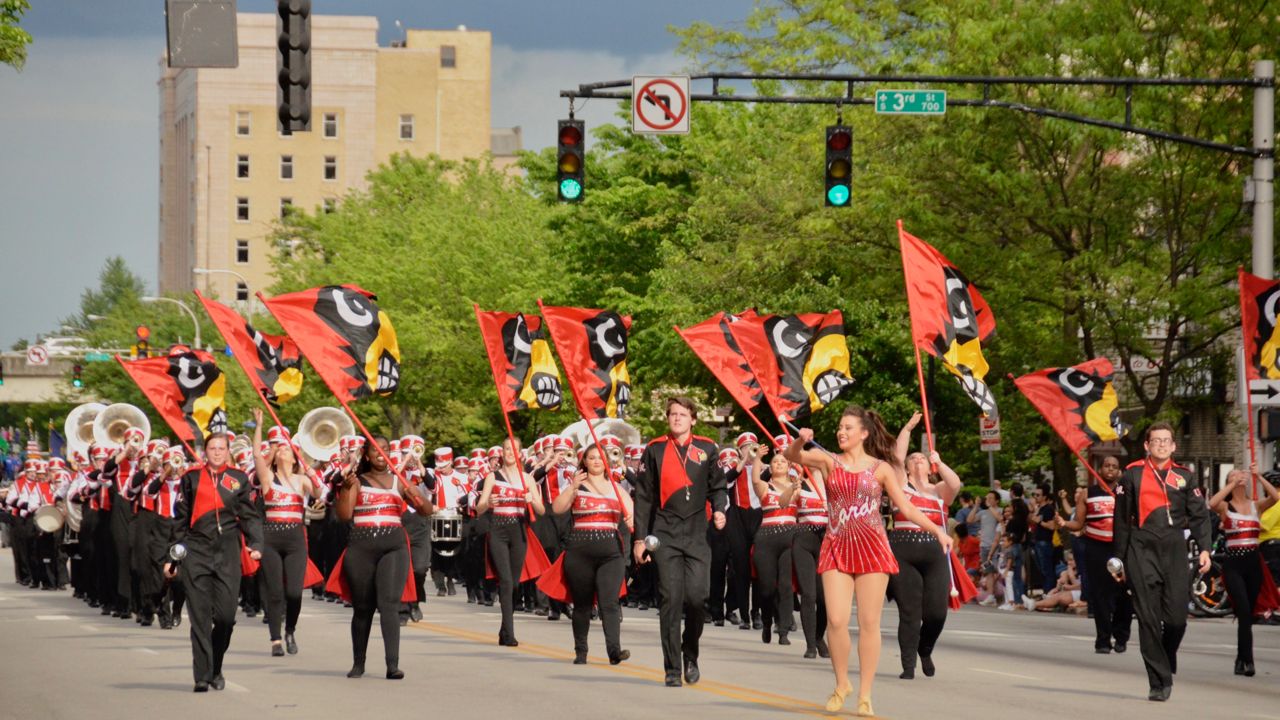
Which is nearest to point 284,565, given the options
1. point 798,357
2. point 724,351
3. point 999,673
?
point 724,351

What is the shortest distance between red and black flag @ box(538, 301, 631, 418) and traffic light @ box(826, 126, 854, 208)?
2993 mm

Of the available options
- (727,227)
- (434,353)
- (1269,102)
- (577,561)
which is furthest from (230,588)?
(434,353)

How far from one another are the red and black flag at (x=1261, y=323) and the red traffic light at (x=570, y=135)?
733 cm

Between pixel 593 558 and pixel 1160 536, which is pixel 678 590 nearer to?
pixel 593 558

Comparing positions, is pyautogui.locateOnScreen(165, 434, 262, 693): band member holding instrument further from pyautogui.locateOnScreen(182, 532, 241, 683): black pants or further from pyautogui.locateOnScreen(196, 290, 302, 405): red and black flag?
pyautogui.locateOnScreen(196, 290, 302, 405): red and black flag

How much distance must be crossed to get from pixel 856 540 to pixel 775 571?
7.59 m

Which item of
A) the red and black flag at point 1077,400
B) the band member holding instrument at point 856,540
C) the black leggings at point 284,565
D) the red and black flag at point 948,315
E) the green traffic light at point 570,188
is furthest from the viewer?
the green traffic light at point 570,188

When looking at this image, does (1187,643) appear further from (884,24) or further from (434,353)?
(434,353)

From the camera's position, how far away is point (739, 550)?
24.6 metres

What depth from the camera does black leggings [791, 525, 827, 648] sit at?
1858cm

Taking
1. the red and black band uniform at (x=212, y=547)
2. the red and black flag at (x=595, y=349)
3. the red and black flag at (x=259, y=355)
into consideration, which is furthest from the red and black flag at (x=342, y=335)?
the red and black flag at (x=595, y=349)

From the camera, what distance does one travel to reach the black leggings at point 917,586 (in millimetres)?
16000

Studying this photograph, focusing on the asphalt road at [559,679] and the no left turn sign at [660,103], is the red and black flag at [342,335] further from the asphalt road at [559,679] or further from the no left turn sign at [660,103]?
the no left turn sign at [660,103]

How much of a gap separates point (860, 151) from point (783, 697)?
2210cm
